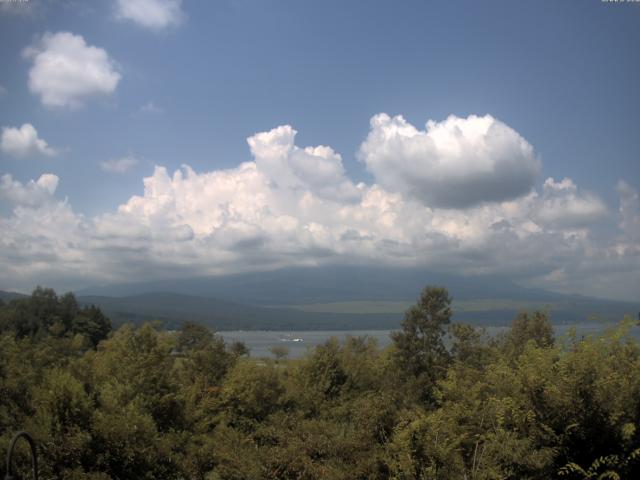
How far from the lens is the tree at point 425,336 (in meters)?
35.8

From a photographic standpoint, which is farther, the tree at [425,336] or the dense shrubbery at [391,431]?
the tree at [425,336]

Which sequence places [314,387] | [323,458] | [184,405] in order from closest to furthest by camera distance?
[323,458] → [184,405] → [314,387]

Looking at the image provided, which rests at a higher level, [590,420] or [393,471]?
[590,420]

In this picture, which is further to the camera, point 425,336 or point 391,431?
point 425,336

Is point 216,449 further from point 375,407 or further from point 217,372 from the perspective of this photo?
point 217,372

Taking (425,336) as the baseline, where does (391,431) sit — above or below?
below

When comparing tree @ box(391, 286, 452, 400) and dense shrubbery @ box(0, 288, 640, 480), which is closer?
dense shrubbery @ box(0, 288, 640, 480)

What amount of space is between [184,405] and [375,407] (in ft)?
31.2

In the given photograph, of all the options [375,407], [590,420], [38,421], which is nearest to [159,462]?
[38,421]

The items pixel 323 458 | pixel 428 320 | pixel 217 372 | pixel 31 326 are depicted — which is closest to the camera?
pixel 323 458

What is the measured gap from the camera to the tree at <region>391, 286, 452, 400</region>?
3581 cm

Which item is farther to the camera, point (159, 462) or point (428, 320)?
point (428, 320)

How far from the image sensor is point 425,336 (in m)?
36.8

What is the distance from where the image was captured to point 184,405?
1998 cm
